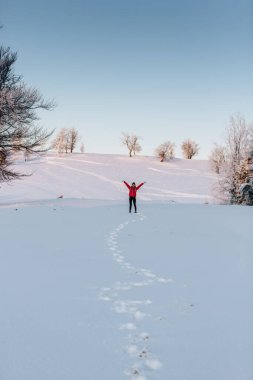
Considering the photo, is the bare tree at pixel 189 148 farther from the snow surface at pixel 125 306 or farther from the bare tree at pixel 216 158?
the snow surface at pixel 125 306

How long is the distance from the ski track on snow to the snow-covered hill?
2683 cm

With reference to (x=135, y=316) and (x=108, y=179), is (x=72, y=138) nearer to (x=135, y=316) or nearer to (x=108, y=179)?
(x=108, y=179)

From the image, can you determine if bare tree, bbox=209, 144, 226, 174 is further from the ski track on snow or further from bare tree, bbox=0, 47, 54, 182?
the ski track on snow

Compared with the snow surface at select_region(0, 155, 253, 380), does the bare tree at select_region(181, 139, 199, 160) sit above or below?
above

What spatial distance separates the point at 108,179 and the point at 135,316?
45.9 m

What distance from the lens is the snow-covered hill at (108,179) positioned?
39.0 meters

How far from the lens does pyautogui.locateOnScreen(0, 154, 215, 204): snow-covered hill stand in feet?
128

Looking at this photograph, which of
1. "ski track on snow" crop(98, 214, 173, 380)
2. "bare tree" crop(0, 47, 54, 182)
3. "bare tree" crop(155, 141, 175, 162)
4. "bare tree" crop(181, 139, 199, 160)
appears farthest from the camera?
"bare tree" crop(181, 139, 199, 160)

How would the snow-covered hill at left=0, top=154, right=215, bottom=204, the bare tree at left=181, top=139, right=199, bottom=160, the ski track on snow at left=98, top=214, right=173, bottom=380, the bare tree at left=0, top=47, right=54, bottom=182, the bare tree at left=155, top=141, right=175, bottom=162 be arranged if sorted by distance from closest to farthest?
the ski track on snow at left=98, top=214, right=173, bottom=380 → the bare tree at left=0, top=47, right=54, bottom=182 → the snow-covered hill at left=0, top=154, right=215, bottom=204 → the bare tree at left=155, top=141, right=175, bottom=162 → the bare tree at left=181, top=139, right=199, bottom=160

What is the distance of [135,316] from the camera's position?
4.01 metres

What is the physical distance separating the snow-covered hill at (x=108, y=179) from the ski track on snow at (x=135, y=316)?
88.0 feet

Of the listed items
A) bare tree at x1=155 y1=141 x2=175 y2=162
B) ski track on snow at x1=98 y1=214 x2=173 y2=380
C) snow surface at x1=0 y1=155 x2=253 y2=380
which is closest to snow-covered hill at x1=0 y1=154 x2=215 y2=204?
bare tree at x1=155 y1=141 x2=175 y2=162

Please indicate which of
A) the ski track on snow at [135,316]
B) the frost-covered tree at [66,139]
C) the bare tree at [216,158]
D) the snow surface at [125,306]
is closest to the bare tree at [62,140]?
the frost-covered tree at [66,139]

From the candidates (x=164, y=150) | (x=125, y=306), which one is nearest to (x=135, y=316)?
(x=125, y=306)
